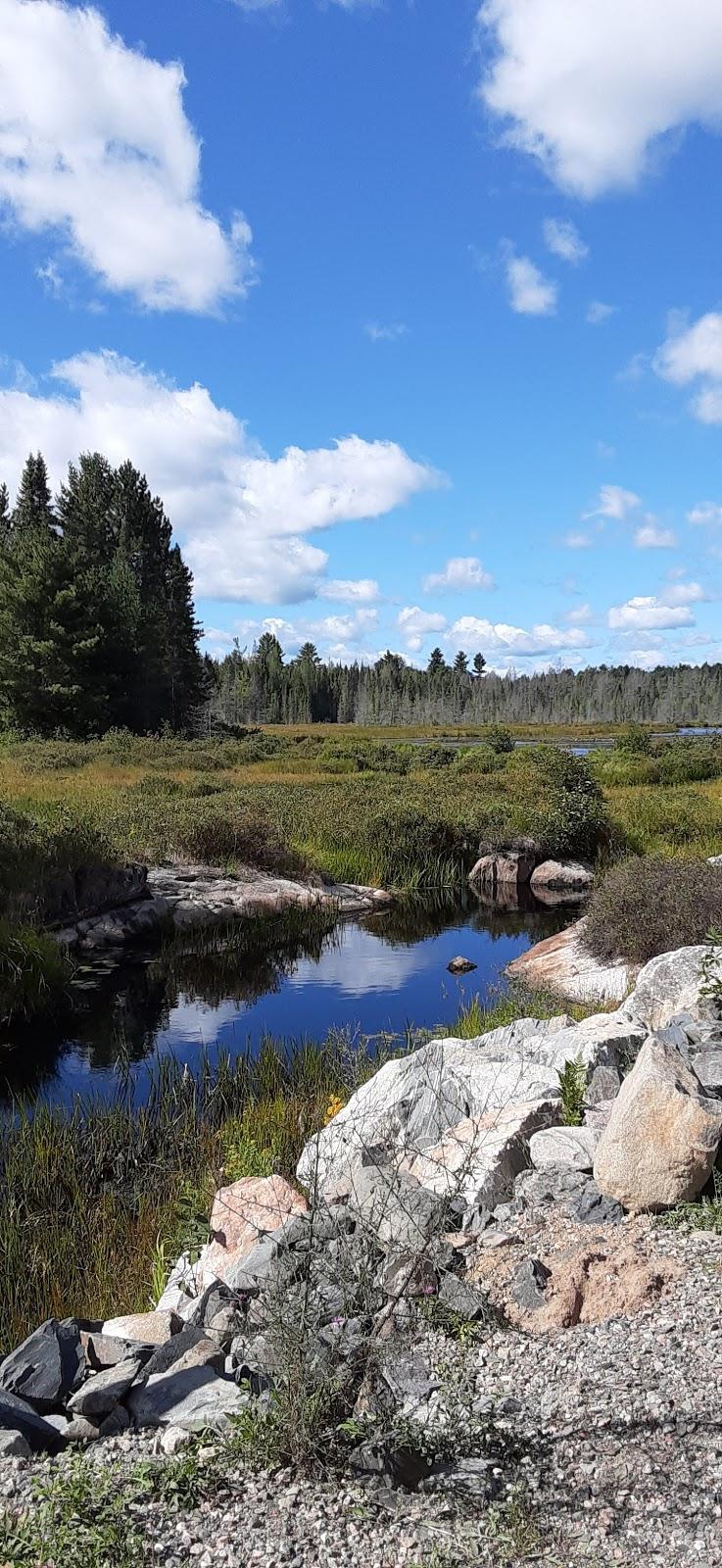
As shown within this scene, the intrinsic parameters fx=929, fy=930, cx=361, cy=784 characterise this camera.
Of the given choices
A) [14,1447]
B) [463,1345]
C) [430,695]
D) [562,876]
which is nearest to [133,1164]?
[14,1447]

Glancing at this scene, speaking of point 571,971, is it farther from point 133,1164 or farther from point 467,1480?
point 467,1480

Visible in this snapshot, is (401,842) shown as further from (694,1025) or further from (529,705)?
(529,705)

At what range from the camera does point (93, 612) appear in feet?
169

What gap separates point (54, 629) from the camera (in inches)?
1930

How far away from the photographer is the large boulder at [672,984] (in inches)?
331

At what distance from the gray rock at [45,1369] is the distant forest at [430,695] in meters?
113

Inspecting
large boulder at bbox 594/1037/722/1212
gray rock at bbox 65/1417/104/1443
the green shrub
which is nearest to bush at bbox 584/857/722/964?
large boulder at bbox 594/1037/722/1212

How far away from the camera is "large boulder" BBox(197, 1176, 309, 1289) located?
215 inches

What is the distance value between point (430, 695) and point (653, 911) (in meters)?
147

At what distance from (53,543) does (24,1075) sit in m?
44.9

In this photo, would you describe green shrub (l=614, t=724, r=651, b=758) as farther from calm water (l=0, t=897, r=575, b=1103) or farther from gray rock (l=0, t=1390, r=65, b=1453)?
gray rock (l=0, t=1390, r=65, b=1453)

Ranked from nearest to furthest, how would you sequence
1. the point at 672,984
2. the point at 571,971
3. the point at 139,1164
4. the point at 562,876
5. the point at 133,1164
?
the point at 139,1164
the point at 133,1164
the point at 672,984
the point at 571,971
the point at 562,876

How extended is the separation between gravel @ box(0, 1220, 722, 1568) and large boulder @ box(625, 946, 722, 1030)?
4.57m

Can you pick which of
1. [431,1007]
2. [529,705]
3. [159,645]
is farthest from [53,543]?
[529,705]
